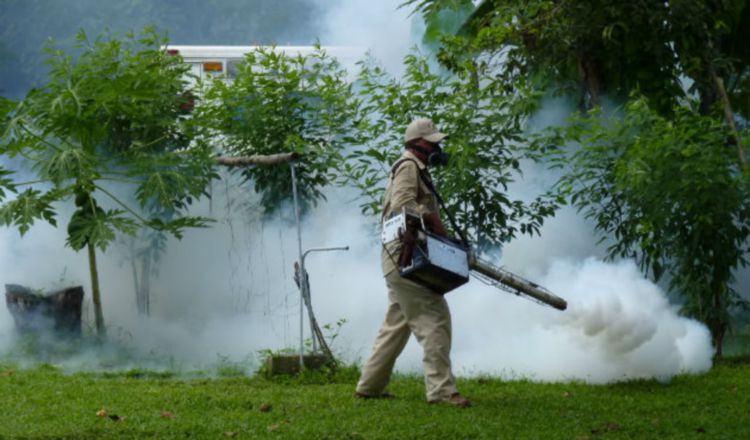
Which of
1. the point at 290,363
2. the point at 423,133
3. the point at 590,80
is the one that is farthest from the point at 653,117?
the point at 290,363

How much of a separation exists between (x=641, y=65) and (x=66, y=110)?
231 inches

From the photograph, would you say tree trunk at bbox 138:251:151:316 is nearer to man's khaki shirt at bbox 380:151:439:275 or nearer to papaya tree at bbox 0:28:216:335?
papaya tree at bbox 0:28:216:335

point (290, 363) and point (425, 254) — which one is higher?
point (425, 254)

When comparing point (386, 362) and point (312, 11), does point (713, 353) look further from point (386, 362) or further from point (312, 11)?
point (312, 11)

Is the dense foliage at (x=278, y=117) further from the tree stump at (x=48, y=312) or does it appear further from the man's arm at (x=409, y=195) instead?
the man's arm at (x=409, y=195)

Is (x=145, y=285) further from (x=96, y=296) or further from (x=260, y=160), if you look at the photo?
(x=260, y=160)

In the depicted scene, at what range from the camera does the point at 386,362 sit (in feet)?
27.4

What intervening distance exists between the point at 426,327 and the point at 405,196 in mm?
862

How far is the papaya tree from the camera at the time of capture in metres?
10.9

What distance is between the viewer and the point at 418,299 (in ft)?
26.4

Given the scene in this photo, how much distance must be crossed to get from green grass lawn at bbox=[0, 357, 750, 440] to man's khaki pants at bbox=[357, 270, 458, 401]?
200 mm

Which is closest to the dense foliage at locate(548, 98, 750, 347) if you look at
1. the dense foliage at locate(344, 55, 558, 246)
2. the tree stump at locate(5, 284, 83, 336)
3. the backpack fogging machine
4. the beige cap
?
the dense foliage at locate(344, 55, 558, 246)

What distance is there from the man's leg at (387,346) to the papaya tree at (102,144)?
348cm

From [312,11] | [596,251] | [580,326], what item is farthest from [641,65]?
[312,11]
